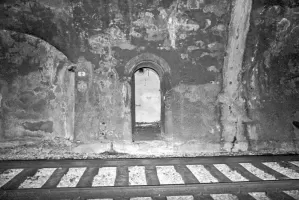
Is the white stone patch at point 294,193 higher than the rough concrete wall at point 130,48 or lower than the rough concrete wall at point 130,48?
lower

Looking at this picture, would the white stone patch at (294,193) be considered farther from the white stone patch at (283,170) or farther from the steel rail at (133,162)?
the steel rail at (133,162)

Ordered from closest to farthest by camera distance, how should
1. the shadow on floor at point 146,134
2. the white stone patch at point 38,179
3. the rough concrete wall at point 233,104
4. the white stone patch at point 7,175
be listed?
the white stone patch at point 38,179, the white stone patch at point 7,175, the rough concrete wall at point 233,104, the shadow on floor at point 146,134

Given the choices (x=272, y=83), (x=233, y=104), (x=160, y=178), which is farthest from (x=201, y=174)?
(x=272, y=83)

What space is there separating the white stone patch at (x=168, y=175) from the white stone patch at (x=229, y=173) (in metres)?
0.87

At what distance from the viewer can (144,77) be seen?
1079 centimetres

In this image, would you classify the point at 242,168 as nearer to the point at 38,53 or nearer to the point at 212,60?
the point at 212,60

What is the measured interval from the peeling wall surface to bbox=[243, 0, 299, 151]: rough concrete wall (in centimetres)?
2

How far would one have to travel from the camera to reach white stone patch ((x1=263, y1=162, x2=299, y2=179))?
3.61 m

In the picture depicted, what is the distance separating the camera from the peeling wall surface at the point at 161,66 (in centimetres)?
475

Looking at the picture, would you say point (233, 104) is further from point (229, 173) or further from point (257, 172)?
point (229, 173)

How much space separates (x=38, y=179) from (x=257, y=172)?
3.84 meters

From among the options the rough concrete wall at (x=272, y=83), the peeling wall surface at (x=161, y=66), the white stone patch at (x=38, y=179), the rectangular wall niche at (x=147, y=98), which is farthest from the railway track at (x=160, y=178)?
the rectangular wall niche at (x=147, y=98)

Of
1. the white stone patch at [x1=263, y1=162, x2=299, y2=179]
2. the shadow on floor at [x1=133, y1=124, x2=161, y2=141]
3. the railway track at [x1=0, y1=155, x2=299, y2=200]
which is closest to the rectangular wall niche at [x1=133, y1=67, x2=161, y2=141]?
the shadow on floor at [x1=133, y1=124, x2=161, y2=141]

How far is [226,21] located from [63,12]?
3.84 metres
